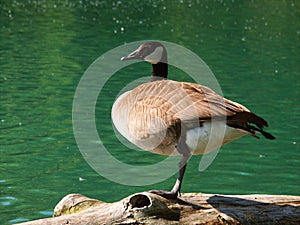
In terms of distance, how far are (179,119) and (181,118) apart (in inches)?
1.2

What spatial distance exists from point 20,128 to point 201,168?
4.79 meters

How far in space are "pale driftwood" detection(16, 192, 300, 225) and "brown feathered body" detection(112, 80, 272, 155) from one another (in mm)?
566

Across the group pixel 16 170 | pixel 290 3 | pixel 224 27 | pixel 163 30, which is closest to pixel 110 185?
pixel 16 170

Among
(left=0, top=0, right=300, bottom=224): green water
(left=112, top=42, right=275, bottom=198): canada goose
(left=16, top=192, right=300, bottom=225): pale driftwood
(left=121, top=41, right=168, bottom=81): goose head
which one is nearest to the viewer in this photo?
(left=16, top=192, right=300, bottom=225): pale driftwood

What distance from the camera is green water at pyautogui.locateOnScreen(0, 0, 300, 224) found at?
12.2 metres

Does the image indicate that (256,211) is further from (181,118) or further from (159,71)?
(159,71)

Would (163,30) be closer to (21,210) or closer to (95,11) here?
(95,11)

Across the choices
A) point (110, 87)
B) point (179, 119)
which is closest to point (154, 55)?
point (179, 119)

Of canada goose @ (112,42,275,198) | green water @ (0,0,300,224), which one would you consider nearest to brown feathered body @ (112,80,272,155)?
canada goose @ (112,42,275,198)

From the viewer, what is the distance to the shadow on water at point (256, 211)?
6.02 m

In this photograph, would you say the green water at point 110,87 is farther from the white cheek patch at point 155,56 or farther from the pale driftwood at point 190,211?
the pale driftwood at point 190,211

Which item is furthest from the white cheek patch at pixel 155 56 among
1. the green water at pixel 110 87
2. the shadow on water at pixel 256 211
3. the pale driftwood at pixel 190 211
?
the green water at pixel 110 87

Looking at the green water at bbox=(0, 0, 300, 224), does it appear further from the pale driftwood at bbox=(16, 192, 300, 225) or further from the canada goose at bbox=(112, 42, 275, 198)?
the pale driftwood at bbox=(16, 192, 300, 225)

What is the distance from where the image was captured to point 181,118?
20.3 ft
